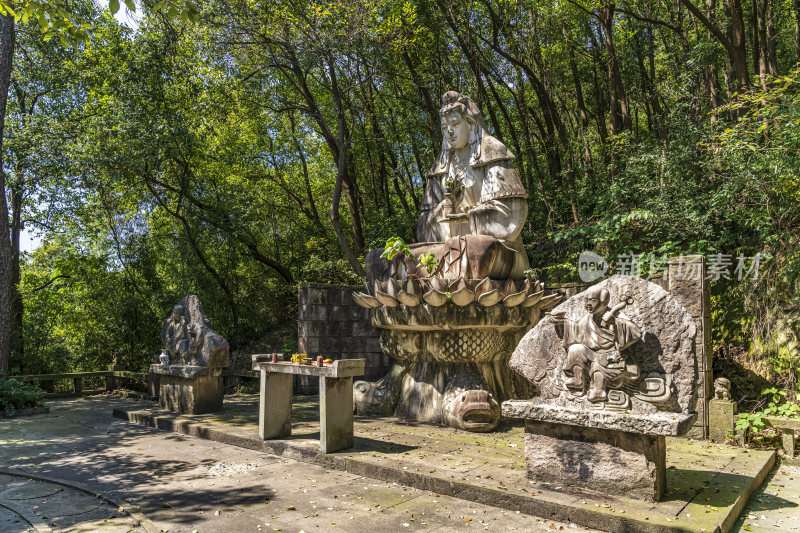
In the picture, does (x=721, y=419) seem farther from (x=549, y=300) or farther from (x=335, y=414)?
(x=335, y=414)

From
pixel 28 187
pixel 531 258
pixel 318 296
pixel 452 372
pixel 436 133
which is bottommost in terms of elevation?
pixel 452 372

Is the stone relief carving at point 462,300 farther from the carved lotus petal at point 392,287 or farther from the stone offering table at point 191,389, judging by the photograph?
the stone offering table at point 191,389

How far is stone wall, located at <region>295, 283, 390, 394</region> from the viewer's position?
9.02 meters

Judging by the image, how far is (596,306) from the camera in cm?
408

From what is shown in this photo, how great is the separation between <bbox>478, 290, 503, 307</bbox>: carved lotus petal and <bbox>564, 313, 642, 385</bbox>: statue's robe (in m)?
2.07

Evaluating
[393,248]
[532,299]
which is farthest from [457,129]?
[532,299]

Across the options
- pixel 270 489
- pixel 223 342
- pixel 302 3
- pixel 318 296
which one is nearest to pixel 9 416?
pixel 223 342

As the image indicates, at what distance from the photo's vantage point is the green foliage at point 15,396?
8289mm

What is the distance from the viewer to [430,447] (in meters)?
5.42

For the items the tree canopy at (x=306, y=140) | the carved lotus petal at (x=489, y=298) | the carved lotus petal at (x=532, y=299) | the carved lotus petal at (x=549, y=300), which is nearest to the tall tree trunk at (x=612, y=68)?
the tree canopy at (x=306, y=140)

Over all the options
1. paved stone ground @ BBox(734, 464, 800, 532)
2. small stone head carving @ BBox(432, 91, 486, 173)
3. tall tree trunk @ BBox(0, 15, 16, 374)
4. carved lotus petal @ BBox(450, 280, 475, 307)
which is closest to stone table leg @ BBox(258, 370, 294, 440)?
carved lotus petal @ BBox(450, 280, 475, 307)

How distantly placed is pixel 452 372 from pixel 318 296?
3107mm

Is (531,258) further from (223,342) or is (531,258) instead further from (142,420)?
(142,420)

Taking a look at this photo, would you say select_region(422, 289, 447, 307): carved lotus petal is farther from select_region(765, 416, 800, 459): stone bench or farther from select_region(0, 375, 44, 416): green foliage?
select_region(0, 375, 44, 416): green foliage
